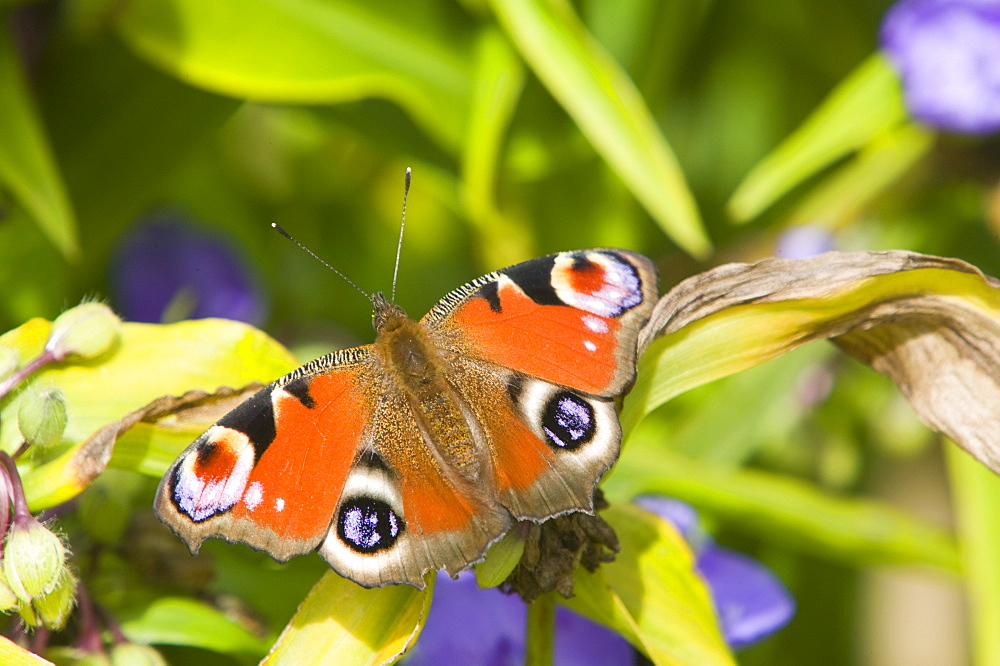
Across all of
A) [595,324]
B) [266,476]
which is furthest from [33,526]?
[595,324]

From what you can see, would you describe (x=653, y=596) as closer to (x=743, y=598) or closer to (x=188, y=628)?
(x=743, y=598)

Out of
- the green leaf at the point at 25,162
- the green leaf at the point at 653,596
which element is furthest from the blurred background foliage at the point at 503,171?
the green leaf at the point at 653,596

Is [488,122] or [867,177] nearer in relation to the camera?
[488,122]

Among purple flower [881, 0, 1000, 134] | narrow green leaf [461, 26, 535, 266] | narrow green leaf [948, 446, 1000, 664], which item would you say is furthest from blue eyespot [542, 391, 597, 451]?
purple flower [881, 0, 1000, 134]

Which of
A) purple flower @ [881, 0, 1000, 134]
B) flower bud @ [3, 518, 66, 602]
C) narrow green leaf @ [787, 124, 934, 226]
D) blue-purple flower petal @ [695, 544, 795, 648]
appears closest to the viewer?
flower bud @ [3, 518, 66, 602]

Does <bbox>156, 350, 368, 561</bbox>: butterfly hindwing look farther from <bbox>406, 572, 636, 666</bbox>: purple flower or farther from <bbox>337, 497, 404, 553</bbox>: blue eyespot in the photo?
<bbox>406, 572, 636, 666</bbox>: purple flower

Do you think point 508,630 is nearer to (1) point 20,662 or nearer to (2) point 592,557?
(2) point 592,557

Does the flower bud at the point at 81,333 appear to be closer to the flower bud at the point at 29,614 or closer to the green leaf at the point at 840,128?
the flower bud at the point at 29,614
